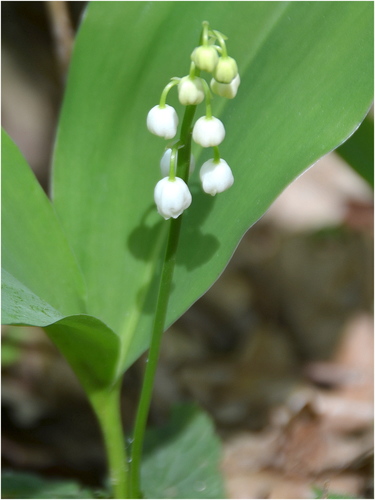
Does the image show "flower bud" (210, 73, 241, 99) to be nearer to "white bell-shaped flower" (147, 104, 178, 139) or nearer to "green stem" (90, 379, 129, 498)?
"white bell-shaped flower" (147, 104, 178, 139)

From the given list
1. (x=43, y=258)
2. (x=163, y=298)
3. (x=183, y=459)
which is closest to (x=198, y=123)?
(x=163, y=298)

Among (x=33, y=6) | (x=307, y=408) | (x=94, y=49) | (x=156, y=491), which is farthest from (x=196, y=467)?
(x=33, y=6)

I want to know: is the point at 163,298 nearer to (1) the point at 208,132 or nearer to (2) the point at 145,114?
(1) the point at 208,132

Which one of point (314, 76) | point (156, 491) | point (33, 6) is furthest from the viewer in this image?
point (33, 6)

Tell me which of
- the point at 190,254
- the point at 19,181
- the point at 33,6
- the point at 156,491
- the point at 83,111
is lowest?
the point at 156,491

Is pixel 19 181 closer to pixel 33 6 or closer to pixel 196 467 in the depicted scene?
pixel 196 467

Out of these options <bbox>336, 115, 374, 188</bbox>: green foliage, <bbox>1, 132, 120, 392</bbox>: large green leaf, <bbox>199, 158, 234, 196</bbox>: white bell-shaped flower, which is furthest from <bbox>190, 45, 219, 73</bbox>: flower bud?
<bbox>336, 115, 374, 188</bbox>: green foliage
